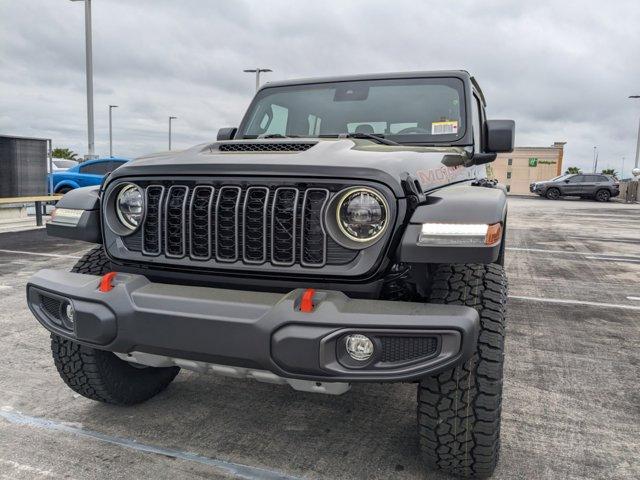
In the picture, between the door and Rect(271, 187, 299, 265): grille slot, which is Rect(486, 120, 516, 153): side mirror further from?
the door

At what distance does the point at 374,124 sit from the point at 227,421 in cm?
195

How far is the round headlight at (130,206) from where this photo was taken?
2367mm

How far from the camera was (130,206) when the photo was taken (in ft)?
7.82

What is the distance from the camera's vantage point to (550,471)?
2.32 m

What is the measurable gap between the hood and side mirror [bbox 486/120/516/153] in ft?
2.62

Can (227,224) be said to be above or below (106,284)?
above

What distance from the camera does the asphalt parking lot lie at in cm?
234

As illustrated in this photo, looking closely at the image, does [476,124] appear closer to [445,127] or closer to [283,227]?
[445,127]

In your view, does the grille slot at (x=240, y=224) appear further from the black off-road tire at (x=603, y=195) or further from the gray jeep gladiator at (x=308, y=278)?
the black off-road tire at (x=603, y=195)

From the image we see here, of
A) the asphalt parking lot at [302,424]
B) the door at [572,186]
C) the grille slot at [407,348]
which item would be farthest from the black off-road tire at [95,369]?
the door at [572,186]

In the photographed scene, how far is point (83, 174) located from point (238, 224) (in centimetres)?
1372

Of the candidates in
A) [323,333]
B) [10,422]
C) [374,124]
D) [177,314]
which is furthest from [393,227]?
[10,422]

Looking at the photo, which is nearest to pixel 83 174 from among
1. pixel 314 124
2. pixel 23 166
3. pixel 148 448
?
pixel 23 166

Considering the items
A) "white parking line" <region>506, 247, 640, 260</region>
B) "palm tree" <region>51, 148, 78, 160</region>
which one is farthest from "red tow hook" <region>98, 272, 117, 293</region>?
"palm tree" <region>51, 148, 78, 160</region>
